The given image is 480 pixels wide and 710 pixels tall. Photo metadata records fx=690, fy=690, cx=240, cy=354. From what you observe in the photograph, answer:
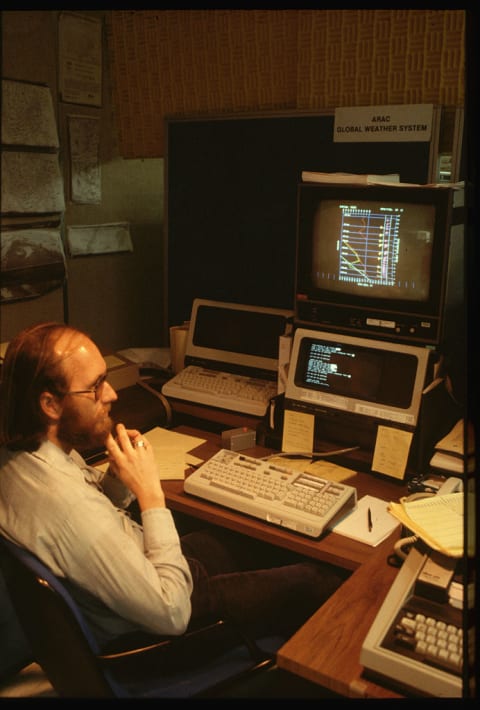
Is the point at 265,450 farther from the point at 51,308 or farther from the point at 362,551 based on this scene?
the point at 51,308

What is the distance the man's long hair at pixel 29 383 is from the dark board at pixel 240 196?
129 centimetres

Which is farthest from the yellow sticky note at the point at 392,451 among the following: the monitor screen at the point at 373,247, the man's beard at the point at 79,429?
the man's beard at the point at 79,429

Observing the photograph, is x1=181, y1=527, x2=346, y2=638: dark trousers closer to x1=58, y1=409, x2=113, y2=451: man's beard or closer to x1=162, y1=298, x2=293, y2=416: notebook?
x1=58, y1=409, x2=113, y2=451: man's beard

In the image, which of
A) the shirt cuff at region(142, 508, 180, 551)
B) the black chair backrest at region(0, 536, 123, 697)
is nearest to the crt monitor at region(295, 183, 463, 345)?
the shirt cuff at region(142, 508, 180, 551)

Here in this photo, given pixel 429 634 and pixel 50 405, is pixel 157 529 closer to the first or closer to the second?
pixel 50 405

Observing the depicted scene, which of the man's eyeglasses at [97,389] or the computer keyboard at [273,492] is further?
the computer keyboard at [273,492]

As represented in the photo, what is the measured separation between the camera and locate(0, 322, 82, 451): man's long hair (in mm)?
Answer: 1498

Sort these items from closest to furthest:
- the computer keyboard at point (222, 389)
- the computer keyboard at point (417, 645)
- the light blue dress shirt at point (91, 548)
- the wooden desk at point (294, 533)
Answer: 1. the computer keyboard at point (417, 645)
2. the light blue dress shirt at point (91, 548)
3. the wooden desk at point (294, 533)
4. the computer keyboard at point (222, 389)

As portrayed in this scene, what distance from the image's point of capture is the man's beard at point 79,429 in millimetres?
1547

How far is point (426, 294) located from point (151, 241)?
1.69m

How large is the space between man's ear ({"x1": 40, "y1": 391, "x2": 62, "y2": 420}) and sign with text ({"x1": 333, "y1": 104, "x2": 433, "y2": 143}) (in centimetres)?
133

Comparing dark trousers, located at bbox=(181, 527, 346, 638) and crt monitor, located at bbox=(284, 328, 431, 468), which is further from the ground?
crt monitor, located at bbox=(284, 328, 431, 468)

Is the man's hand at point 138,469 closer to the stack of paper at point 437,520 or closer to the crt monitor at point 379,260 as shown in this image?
the stack of paper at point 437,520

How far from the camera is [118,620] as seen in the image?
4.89 ft
